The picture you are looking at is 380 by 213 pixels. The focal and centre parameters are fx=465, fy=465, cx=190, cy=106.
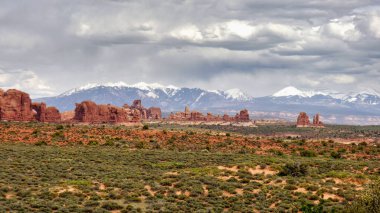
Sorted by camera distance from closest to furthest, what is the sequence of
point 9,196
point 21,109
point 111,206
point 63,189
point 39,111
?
point 111,206 < point 9,196 < point 63,189 < point 21,109 < point 39,111

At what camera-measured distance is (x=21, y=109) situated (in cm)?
14225

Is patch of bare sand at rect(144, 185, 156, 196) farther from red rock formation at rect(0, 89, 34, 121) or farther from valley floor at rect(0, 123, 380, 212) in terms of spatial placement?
red rock formation at rect(0, 89, 34, 121)

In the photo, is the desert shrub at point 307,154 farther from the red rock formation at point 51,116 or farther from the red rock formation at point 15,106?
the red rock formation at point 51,116

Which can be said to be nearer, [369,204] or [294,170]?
[369,204]

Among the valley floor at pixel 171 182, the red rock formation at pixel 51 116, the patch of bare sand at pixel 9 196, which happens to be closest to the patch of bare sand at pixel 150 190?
the valley floor at pixel 171 182

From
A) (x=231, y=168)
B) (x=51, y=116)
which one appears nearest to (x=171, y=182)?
(x=231, y=168)

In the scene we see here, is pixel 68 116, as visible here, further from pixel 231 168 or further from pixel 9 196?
pixel 9 196

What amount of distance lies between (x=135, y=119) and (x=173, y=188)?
478ft

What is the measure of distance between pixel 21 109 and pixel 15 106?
122 inches

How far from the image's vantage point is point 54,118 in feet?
502

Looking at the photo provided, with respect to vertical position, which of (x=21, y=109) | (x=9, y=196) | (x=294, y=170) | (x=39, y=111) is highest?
(x=21, y=109)

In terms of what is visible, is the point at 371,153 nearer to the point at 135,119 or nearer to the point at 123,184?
the point at 123,184

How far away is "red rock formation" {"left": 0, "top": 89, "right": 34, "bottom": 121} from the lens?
449 feet

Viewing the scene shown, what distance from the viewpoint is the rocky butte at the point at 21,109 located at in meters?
137
